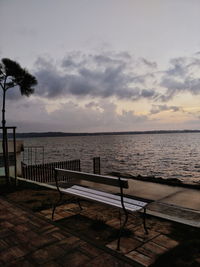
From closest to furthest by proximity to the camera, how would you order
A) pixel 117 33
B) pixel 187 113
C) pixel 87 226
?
pixel 87 226
pixel 117 33
pixel 187 113

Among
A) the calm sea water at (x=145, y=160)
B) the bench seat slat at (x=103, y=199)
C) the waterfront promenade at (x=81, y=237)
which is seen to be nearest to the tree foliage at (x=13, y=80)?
the waterfront promenade at (x=81, y=237)

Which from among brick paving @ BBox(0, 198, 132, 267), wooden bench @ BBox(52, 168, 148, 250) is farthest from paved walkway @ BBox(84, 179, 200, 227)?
brick paving @ BBox(0, 198, 132, 267)

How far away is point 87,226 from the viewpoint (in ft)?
13.0

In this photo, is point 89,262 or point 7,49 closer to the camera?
point 89,262

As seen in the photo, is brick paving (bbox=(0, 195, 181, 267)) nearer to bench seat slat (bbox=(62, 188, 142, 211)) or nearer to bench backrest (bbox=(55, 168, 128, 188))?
bench seat slat (bbox=(62, 188, 142, 211))

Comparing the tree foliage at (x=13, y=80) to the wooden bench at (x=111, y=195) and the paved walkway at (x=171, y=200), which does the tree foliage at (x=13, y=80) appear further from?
the paved walkway at (x=171, y=200)

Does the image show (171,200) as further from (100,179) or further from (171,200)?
(100,179)

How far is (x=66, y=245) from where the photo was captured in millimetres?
3211

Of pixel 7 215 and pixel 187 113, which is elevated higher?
pixel 187 113

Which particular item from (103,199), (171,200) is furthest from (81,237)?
(171,200)

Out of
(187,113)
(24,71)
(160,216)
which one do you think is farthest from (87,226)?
(187,113)

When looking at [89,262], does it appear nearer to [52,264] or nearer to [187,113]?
[52,264]

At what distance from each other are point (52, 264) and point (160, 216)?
102 inches

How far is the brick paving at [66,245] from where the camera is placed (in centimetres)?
281
